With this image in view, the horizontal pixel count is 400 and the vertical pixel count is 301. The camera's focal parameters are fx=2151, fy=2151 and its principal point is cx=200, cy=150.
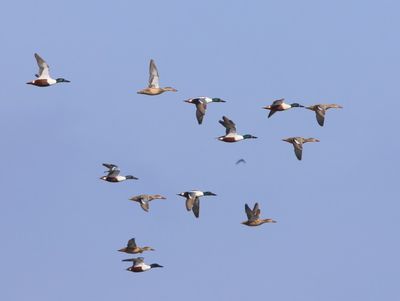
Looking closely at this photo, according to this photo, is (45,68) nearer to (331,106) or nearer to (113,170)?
(113,170)

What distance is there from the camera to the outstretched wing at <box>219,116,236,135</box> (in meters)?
128

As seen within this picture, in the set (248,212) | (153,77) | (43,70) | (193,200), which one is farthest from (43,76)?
(248,212)

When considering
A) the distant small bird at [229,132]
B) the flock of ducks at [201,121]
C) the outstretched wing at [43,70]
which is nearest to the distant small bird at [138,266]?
the flock of ducks at [201,121]

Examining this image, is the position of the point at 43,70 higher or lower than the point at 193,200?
higher

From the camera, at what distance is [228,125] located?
128250 mm

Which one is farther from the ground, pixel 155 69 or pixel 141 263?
pixel 155 69

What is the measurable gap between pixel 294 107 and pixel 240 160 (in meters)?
5.62

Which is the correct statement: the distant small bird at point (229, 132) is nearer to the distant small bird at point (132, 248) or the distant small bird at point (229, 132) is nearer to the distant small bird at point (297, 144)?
the distant small bird at point (297, 144)

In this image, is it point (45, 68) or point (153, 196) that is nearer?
point (45, 68)

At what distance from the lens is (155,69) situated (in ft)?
417

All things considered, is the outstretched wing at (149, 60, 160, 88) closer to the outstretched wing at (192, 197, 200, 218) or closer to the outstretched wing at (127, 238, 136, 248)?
the outstretched wing at (192, 197, 200, 218)

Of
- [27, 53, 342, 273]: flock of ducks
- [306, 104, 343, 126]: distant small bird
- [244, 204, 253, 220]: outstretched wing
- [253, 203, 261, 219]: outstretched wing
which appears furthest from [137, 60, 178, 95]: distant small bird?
[253, 203, 261, 219]: outstretched wing

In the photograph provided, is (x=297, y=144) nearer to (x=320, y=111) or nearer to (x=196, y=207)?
(x=320, y=111)

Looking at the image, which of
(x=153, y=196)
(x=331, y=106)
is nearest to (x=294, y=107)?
(x=331, y=106)
